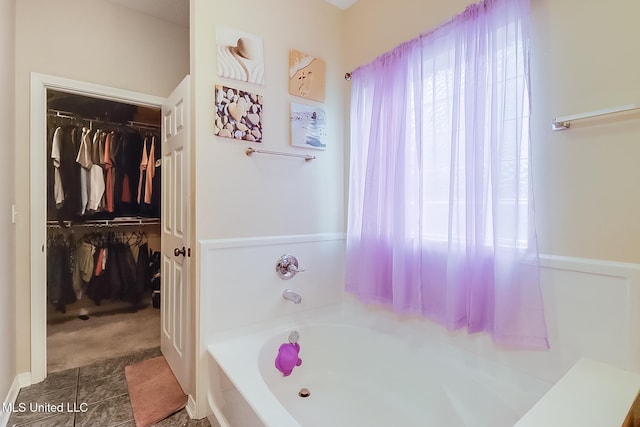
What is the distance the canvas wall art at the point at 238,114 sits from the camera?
1669mm

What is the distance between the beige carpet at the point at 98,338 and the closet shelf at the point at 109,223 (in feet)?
3.24

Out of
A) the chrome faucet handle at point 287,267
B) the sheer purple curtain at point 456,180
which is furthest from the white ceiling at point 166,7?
the chrome faucet handle at point 287,267

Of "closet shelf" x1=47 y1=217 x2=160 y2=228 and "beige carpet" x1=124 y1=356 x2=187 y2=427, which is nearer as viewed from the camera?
"beige carpet" x1=124 y1=356 x2=187 y2=427

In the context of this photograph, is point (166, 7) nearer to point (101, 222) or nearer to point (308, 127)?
point (308, 127)

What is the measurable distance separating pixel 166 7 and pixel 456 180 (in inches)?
97.6

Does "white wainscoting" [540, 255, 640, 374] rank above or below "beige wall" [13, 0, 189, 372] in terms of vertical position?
below

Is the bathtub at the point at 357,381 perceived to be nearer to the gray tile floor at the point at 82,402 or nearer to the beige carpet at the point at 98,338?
the gray tile floor at the point at 82,402

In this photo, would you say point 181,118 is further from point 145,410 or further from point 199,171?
point 145,410

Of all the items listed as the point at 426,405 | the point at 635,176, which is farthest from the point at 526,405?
the point at 635,176

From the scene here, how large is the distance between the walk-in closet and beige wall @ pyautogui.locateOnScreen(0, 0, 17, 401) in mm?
890

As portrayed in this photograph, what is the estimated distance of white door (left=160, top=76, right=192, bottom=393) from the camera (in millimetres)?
1723

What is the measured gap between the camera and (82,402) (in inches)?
68.9

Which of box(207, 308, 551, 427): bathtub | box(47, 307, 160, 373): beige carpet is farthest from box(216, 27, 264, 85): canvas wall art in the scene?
box(47, 307, 160, 373): beige carpet

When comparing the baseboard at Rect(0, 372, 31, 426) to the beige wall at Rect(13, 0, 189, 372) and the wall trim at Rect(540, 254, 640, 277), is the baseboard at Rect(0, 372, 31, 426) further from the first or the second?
the wall trim at Rect(540, 254, 640, 277)
